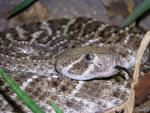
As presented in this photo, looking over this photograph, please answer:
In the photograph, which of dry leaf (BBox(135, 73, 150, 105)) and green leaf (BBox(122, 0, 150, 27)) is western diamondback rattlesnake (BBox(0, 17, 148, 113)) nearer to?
green leaf (BBox(122, 0, 150, 27))

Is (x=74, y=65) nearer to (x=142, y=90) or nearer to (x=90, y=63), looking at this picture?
(x=90, y=63)

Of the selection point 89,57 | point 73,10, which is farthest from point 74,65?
point 73,10

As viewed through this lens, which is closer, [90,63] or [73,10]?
[90,63]

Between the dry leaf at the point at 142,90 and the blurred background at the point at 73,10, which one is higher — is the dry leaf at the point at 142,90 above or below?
below

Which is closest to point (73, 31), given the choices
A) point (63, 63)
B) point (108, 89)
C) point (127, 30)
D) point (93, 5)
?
point (93, 5)

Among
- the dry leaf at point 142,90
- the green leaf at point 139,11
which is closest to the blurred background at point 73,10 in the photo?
the green leaf at point 139,11

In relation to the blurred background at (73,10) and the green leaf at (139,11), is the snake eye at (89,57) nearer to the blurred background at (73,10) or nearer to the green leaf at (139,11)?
the green leaf at (139,11)

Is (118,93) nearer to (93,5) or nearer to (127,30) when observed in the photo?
(127,30)
